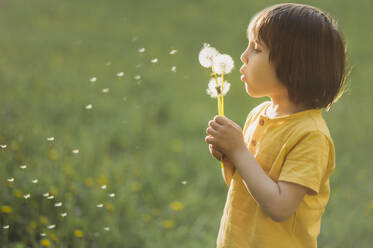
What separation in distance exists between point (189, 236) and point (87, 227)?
2.48ft

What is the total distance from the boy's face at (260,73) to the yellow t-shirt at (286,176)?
0.11 metres

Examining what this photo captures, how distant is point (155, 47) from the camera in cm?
598

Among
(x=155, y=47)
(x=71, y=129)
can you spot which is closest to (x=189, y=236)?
(x=71, y=129)

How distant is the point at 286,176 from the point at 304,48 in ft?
1.42

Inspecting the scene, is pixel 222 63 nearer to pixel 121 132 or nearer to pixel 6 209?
pixel 6 209

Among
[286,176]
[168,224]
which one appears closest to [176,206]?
[168,224]

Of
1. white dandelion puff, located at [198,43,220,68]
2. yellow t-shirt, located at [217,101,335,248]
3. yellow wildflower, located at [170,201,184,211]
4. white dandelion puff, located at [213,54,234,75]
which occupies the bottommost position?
yellow t-shirt, located at [217,101,335,248]

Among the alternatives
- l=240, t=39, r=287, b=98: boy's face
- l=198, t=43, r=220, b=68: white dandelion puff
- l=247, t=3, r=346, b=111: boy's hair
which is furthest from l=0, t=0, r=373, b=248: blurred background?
l=247, t=3, r=346, b=111: boy's hair

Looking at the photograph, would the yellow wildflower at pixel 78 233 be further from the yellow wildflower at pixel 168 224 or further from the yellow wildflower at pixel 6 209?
the yellow wildflower at pixel 168 224

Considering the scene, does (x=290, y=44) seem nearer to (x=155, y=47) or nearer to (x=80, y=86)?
(x=80, y=86)

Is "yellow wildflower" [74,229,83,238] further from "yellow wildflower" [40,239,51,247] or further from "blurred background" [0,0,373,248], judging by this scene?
"yellow wildflower" [40,239,51,247]

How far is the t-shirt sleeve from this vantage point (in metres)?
1.34

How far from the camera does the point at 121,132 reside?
3955 mm

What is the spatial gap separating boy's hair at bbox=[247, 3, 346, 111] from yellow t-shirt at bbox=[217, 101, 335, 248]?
0.10 meters
